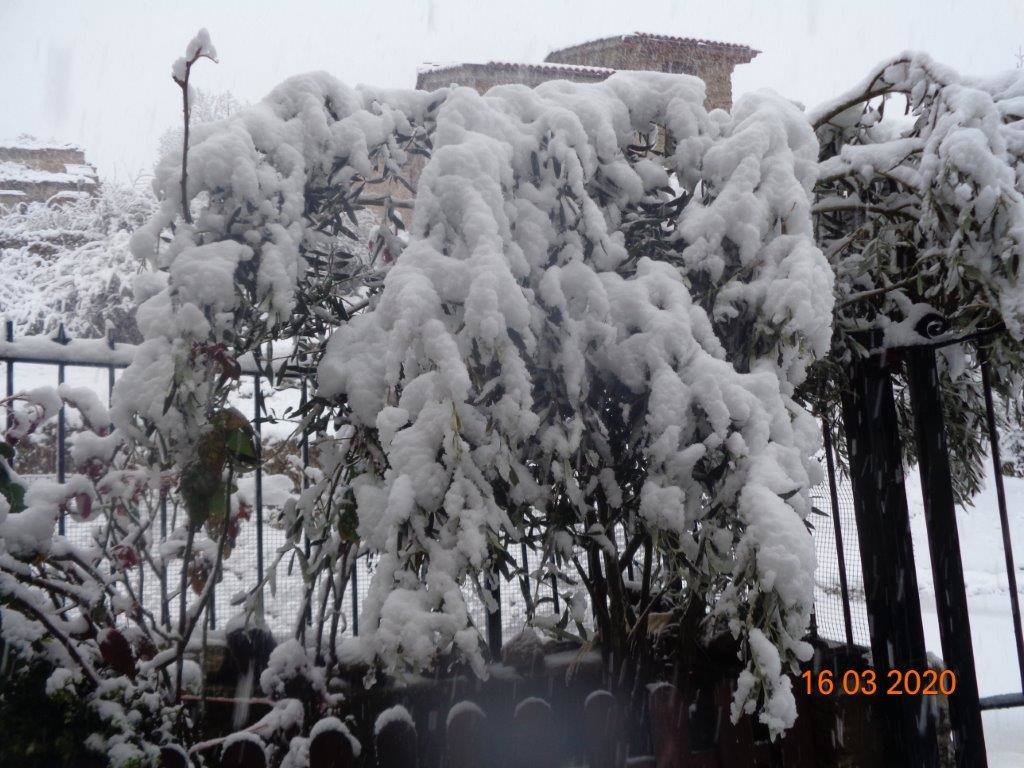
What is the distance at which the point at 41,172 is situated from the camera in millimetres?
21188

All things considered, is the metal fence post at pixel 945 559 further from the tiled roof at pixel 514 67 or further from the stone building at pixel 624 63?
the stone building at pixel 624 63

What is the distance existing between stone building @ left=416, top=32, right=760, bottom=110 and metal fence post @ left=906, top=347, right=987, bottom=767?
18.4 metres

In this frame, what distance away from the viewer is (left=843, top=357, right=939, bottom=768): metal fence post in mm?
2744

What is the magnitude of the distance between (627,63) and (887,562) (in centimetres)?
2261

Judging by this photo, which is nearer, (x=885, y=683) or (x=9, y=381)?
(x=9, y=381)

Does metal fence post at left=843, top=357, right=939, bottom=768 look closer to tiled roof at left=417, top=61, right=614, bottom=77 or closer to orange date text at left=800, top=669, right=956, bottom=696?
orange date text at left=800, top=669, right=956, bottom=696

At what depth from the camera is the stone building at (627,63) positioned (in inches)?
805

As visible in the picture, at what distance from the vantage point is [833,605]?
21.3ft

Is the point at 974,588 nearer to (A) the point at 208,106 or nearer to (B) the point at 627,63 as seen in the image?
(B) the point at 627,63

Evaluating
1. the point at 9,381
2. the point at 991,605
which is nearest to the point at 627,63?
the point at 991,605

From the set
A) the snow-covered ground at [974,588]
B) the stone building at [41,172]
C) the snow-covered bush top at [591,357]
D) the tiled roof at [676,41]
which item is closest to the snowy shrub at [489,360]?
the snow-covered bush top at [591,357]

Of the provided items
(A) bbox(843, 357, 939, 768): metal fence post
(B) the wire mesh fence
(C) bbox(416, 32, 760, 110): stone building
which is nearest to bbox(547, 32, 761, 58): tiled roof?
(C) bbox(416, 32, 760, 110): stone building

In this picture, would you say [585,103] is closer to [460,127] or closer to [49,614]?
[460,127]

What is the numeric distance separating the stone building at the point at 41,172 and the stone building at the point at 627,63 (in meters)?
9.26
